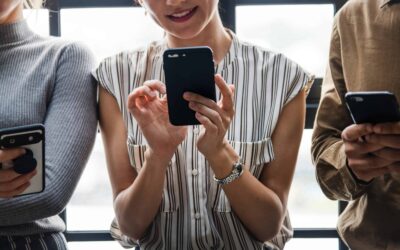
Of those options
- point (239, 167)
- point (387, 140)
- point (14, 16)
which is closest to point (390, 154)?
point (387, 140)

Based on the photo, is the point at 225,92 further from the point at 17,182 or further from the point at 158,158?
the point at 17,182

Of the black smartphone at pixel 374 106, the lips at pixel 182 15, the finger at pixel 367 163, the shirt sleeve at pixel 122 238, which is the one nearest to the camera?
the black smartphone at pixel 374 106

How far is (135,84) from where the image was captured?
5.23 feet

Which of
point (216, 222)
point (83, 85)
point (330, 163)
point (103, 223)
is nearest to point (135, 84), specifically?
point (83, 85)

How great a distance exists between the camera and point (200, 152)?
57.8 inches

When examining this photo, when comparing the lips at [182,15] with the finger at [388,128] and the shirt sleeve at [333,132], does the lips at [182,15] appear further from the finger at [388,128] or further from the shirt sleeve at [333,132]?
the finger at [388,128]

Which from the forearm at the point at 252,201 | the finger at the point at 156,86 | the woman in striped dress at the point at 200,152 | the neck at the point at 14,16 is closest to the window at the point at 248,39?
the neck at the point at 14,16

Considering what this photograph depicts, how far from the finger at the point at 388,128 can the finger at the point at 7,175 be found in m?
0.73

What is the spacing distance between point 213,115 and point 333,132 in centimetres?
34

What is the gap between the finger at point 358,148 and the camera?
4.07 feet

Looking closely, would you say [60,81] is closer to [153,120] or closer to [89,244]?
[153,120]

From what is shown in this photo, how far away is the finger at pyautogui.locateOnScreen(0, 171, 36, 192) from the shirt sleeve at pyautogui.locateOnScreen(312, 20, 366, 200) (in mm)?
670

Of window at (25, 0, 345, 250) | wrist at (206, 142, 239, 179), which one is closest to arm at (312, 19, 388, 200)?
wrist at (206, 142, 239, 179)

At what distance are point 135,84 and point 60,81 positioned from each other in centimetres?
19
